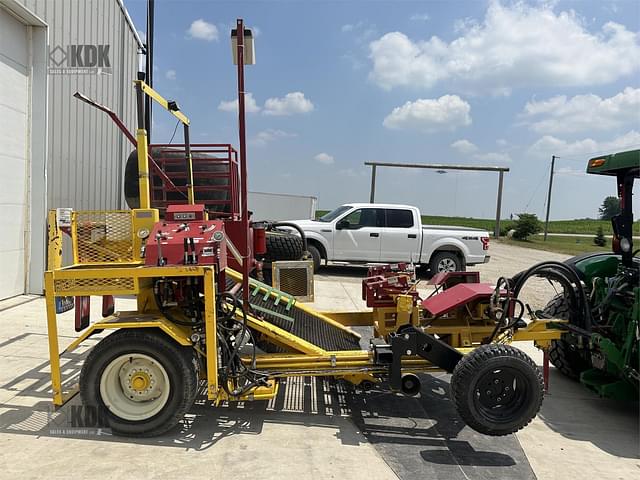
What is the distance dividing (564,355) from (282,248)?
4.25 m

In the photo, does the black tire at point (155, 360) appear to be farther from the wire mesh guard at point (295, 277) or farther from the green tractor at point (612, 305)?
the green tractor at point (612, 305)

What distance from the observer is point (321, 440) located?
11.9ft

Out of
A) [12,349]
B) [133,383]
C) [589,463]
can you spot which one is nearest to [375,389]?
[589,463]

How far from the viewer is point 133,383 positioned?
11.8ft

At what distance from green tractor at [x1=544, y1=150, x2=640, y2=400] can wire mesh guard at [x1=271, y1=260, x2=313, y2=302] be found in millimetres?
2594

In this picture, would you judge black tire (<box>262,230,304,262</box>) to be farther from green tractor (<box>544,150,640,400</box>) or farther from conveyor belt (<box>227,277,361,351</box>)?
green tractor (<box>544,150,640,400</box>)

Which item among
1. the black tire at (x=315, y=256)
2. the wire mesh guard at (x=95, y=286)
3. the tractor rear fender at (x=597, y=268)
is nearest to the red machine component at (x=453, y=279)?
the tractor rear fender at (x=597, y=268)

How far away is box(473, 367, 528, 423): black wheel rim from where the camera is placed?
3.67m

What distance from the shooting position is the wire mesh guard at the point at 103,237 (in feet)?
12.7

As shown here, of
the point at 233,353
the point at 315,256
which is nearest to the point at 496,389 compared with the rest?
the point at 233,353

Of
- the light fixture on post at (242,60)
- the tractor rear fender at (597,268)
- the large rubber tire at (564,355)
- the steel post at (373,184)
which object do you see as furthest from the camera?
the steel post at (373,184)

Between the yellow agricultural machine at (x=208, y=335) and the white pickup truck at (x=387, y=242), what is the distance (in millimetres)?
8312

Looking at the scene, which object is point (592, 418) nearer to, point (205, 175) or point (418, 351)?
point (418, 351)

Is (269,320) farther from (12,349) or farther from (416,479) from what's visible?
(12,349)
